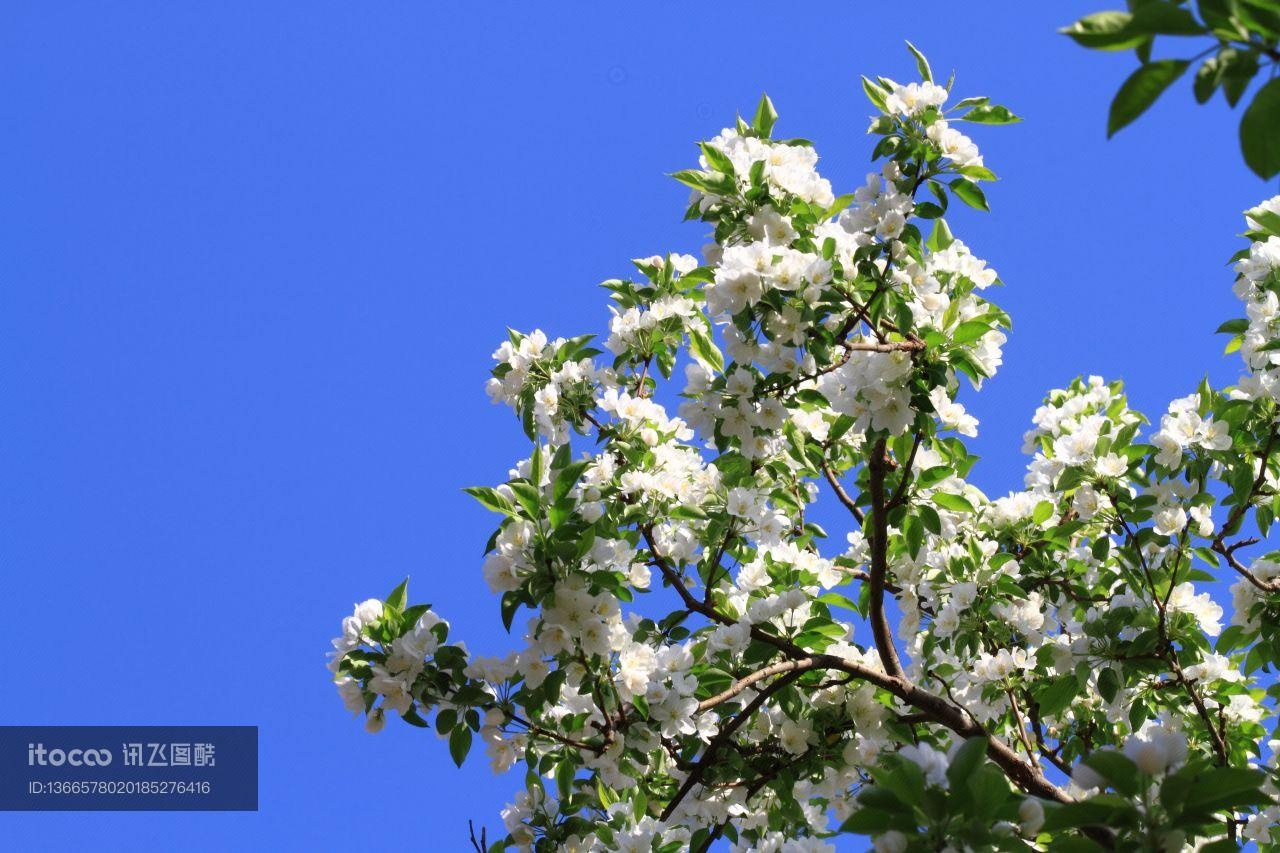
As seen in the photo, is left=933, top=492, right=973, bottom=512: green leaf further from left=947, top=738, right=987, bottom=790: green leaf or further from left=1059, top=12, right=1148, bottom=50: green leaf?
left=1059, top=12, right=1148, bottom=50: green leaf

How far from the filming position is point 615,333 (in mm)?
3736

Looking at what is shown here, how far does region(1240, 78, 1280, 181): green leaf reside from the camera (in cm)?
133

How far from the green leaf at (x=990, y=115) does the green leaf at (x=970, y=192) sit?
0.48 ft

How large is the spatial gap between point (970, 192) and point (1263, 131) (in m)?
1.75

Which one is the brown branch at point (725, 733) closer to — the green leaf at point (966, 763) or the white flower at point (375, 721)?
the white flower at point (375, 721)

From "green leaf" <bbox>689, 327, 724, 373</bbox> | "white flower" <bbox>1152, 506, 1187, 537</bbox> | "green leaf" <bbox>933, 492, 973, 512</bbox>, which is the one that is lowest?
"white flower" <bbox>1152, 506, 1187, 537</bbox>

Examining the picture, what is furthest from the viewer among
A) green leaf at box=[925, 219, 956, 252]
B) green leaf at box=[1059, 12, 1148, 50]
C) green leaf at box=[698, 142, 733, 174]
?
green leaf at box=[925, 219, 956, 252]

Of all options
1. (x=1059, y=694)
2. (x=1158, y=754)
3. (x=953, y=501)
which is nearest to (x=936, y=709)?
(x=1059, y=694)

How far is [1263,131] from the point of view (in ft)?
4.38

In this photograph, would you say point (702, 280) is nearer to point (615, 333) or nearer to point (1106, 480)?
point (615, 333)

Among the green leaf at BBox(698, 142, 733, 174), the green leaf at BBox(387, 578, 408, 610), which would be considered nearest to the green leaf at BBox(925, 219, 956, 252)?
the green leaf at BBox(698, 142, 733, 174)

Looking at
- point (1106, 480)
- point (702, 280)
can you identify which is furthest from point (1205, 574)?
point (702, 280)

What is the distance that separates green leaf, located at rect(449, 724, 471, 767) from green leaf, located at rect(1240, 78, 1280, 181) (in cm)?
206

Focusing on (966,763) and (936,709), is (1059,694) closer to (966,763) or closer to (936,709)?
(936,709)
